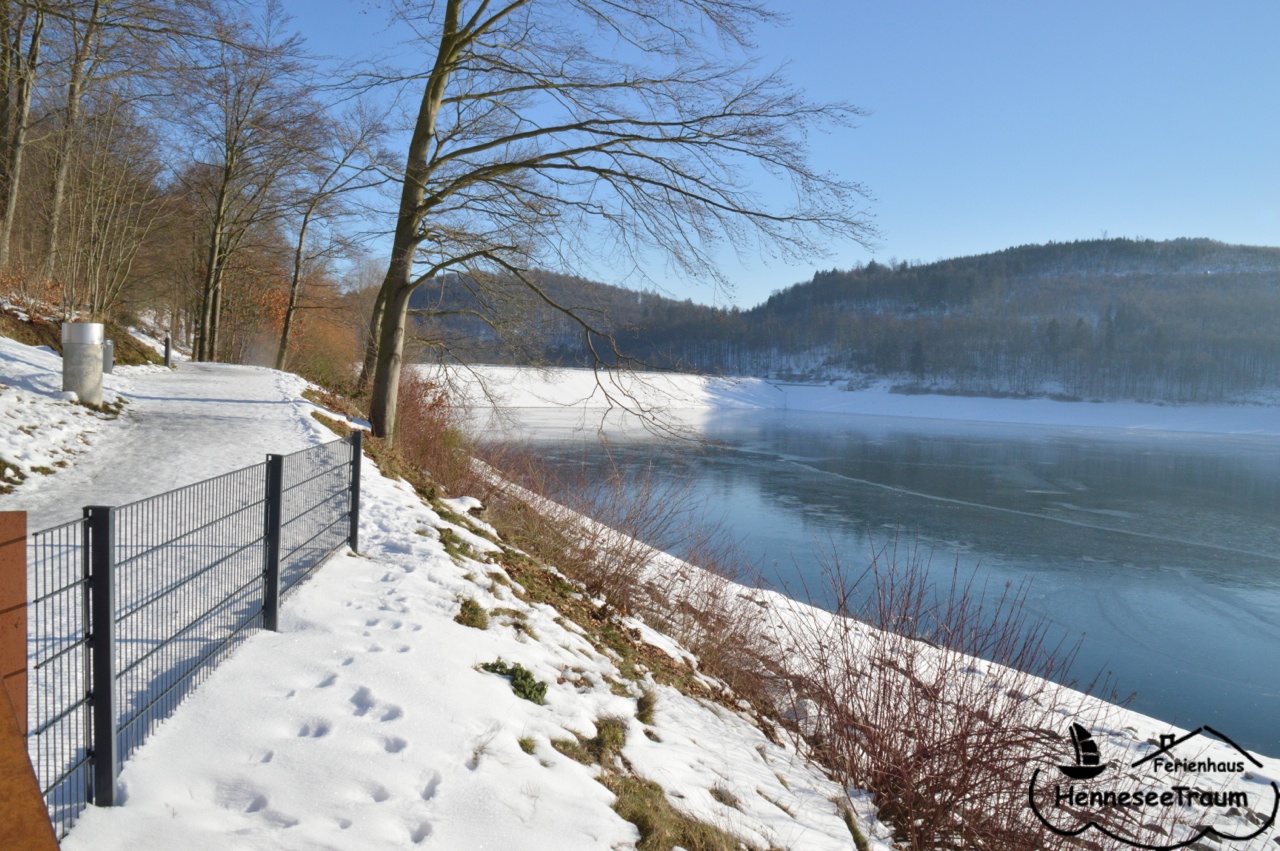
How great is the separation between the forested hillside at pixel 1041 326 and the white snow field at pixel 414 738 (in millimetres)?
41893

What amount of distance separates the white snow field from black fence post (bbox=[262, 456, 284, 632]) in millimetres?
152

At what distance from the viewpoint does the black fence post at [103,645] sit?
9.61 feet

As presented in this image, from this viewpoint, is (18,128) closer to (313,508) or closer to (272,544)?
(313,508)

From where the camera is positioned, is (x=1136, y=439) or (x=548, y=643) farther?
(x=1136, y=439)

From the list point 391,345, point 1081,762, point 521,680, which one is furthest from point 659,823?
point 391,345

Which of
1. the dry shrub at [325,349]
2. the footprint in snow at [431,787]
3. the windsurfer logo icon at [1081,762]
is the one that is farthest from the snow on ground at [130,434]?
the dry shrub at [325,349]

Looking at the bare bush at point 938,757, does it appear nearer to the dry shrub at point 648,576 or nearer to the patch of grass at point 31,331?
the dry shrub at point 648,576

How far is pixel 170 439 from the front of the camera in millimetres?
10234

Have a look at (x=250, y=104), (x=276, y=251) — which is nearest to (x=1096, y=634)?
(x=250, y=104)

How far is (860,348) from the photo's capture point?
117875 millimetres

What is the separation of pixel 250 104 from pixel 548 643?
21.3m

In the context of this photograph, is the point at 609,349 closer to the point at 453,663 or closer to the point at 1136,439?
the point at 453,663

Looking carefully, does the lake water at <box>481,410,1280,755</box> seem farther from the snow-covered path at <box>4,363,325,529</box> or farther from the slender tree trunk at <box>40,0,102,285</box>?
the slender tree trunk at <box>40,0,102,285</box>

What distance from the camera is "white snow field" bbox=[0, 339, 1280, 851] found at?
10.3 feet
